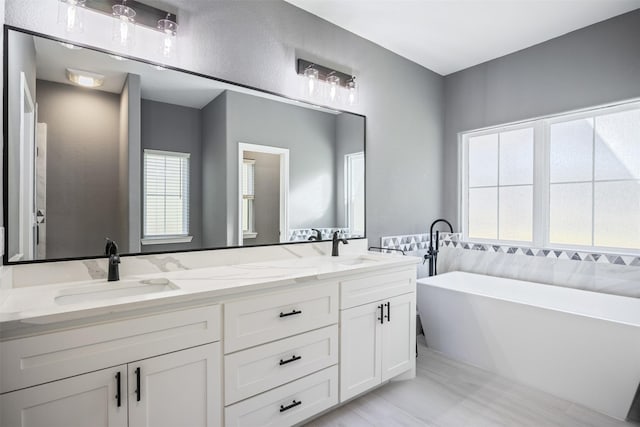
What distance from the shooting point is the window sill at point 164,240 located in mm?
1787

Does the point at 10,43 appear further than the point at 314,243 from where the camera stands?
No

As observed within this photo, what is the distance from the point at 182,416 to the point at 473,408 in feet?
5.62

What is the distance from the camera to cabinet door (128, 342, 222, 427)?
1277mm

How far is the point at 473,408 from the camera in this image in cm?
209

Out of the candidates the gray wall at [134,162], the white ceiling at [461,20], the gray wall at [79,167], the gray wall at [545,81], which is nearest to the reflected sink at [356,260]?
the gray wall at [134,162]

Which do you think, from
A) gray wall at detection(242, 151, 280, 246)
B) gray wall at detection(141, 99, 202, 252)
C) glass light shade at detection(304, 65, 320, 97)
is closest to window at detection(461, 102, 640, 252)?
glass light shade at detection(304, 65, 320, 97)

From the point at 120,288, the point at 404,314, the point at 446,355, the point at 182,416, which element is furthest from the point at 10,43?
the point at 446,355

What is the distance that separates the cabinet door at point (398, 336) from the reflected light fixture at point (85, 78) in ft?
6.67

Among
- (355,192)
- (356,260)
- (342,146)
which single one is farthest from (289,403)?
(342,146)

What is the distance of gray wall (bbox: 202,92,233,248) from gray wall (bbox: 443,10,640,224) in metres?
2.62

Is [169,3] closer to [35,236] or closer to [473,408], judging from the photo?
[35,236]

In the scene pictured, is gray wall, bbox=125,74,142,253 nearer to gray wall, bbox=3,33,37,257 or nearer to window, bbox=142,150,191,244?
window, bbox=142,150,191,244

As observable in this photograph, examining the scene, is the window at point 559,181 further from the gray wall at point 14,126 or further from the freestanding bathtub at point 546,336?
the gray wall at point 14,126

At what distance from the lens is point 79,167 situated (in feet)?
5.24
